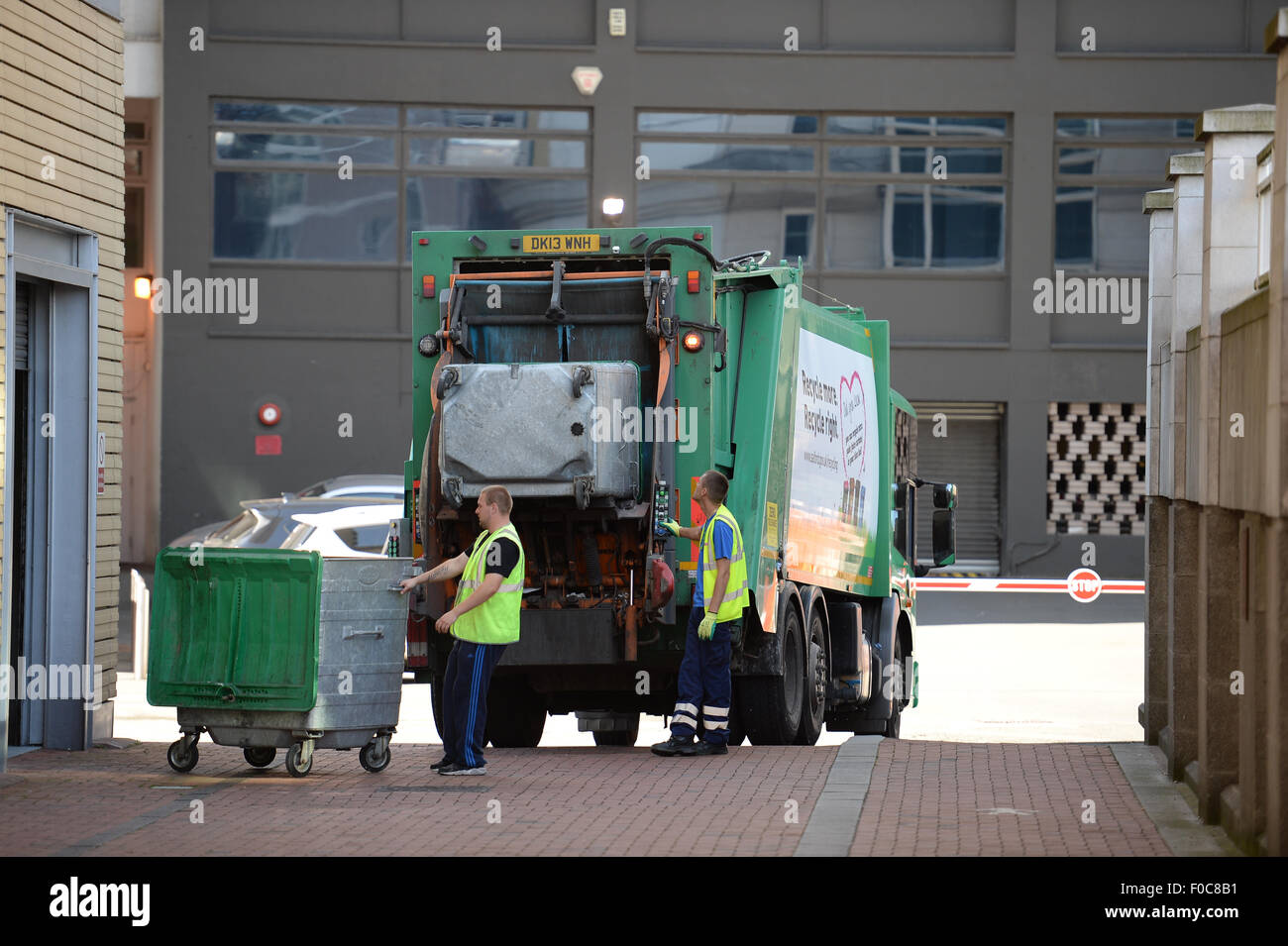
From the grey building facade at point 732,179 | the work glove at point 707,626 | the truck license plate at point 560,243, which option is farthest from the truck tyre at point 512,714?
the grey building facade at point 732,179

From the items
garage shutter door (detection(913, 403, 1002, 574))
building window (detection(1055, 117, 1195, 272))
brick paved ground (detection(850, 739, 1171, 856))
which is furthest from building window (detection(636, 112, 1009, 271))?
brick paved ground (detection(850, 739, 1171, 856))

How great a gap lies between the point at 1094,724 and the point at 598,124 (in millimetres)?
15495

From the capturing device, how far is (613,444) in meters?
10.6

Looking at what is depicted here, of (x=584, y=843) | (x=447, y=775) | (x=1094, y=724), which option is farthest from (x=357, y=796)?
(x=1094, y=724)

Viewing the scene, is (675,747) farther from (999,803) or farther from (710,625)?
(999,803)

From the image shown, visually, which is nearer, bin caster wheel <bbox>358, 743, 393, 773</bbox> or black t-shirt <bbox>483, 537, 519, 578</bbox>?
black t-shirt <bbox>483, 537, 519, 578</bbox>

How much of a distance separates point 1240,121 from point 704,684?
14.9 feet

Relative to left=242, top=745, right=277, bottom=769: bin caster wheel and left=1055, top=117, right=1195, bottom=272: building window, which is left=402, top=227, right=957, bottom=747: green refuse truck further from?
left=1055, top=117, right=1195, bottom=272: building window

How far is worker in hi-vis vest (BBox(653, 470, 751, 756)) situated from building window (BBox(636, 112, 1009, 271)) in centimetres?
1823

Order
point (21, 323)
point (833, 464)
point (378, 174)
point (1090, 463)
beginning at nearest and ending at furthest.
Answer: point (21, 323) → point (833, 464) → point (378, 174) → point (1090, 463)

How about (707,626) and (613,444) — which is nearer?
(613,444)

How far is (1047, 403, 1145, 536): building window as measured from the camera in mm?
29109

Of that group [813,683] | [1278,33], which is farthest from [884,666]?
[1278,33]

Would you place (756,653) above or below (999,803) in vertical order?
above
